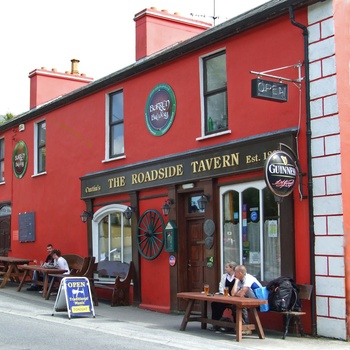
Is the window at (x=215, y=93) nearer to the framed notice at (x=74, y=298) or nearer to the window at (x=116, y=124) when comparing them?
the window at (x=116, y=124)

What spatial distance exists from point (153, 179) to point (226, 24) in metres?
3.85

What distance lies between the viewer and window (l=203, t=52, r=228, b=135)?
530 inches

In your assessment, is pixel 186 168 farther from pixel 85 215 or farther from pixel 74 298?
pixel 85 215

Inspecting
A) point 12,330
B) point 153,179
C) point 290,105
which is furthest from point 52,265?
point 290,105

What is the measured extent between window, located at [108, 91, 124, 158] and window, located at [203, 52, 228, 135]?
3.38m

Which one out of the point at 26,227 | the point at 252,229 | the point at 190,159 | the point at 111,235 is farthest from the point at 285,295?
the point at 26,227

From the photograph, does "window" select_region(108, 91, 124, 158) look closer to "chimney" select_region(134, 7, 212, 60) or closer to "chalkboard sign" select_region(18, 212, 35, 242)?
"chimney" select_region(134, 7, 212, 60)

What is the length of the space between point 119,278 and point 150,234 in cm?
138

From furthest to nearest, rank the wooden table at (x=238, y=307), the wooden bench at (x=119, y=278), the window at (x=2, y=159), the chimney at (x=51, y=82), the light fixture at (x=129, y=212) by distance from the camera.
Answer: the window at (x=2, y=159)
the chimney at (x=51, y=82)
the light fixture at (x=129, y=212)
the wooden bench at (x=119, y=278)
the wooden table at (x=238, y=307)

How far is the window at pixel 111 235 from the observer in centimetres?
1616

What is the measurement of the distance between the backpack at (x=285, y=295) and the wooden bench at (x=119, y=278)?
524 cm

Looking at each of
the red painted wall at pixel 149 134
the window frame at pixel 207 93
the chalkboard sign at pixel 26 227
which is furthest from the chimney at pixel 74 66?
the window frame at pixel 207 93

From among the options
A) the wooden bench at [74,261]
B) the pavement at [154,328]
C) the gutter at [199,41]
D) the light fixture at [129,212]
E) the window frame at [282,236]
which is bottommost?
the pavement at [154,328]

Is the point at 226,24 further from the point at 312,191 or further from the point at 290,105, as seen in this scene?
the point at 312,191
